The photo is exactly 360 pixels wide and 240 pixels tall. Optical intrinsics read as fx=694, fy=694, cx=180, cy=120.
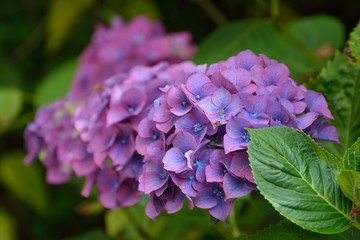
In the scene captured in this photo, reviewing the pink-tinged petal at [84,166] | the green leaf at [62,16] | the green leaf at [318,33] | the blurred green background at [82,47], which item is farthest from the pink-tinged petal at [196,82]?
the green leaf at [62,16]

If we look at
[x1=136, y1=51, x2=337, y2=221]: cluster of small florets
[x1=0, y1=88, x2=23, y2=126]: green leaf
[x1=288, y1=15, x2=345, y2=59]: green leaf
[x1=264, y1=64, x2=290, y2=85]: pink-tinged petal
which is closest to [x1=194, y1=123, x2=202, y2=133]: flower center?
[x1=136, y1=51, x2=337, y2=221]: cluster of small florets

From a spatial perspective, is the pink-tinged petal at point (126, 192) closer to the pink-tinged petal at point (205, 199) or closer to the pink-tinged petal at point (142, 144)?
the pink-tinged petal at point (142, 144)

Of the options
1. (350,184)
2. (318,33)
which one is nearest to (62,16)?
(318,33)

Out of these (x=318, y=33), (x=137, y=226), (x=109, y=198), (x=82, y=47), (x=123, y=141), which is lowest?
(x=82, y=47)

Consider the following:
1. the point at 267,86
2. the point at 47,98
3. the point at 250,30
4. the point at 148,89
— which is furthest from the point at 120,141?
the point at 47,98

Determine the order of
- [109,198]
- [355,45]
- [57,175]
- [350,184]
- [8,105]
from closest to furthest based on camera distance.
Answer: [350,184], [355,45], [109,198], [57,175], [8,105]

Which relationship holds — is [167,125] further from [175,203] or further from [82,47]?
[82,47]
